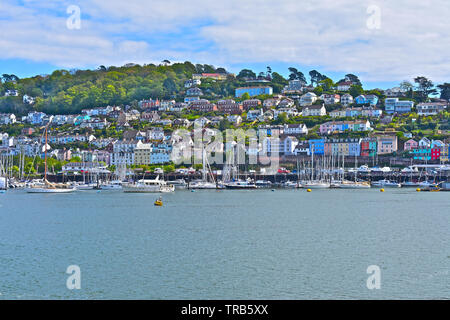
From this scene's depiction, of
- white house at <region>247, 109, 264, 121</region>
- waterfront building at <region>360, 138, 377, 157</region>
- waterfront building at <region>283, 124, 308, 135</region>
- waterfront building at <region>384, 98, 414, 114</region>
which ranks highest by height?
waterfront building at <region>384, 98, 414, 114</region>

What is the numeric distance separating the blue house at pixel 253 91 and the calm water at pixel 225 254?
121 m

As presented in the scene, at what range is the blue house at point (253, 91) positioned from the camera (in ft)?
538

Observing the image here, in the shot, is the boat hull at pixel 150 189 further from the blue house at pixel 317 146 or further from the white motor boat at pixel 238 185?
the blue house at pixel 317 146

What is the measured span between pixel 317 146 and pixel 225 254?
87.8 metres

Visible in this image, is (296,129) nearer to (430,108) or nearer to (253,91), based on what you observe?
(430,108)

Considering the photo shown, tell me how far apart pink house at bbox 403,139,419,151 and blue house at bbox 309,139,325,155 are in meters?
13.9

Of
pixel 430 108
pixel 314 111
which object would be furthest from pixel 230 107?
pixel 430 108

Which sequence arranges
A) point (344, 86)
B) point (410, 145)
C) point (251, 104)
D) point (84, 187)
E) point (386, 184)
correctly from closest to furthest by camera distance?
1. point (84, 187)
2. point (386, 184)
3. point (410, 145)
4. point (251, 104)
5. point (344, 86)

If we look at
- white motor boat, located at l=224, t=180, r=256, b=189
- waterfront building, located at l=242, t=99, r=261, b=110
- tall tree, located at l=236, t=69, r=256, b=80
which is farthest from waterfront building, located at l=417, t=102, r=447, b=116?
tall tree, located at l=236, t=69, r=256, b=80

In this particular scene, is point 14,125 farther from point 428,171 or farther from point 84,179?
point 428,171

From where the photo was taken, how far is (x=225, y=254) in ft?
84.4

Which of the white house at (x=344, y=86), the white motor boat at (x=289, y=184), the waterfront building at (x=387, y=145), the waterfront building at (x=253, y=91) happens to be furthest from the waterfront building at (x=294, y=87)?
the white motor boat at (x=289, y=184)

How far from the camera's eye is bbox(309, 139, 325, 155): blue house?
11075cm

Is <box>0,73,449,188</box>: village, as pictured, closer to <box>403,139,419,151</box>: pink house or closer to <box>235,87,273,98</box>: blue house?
<box>235,87,273,98</box>: blue house
